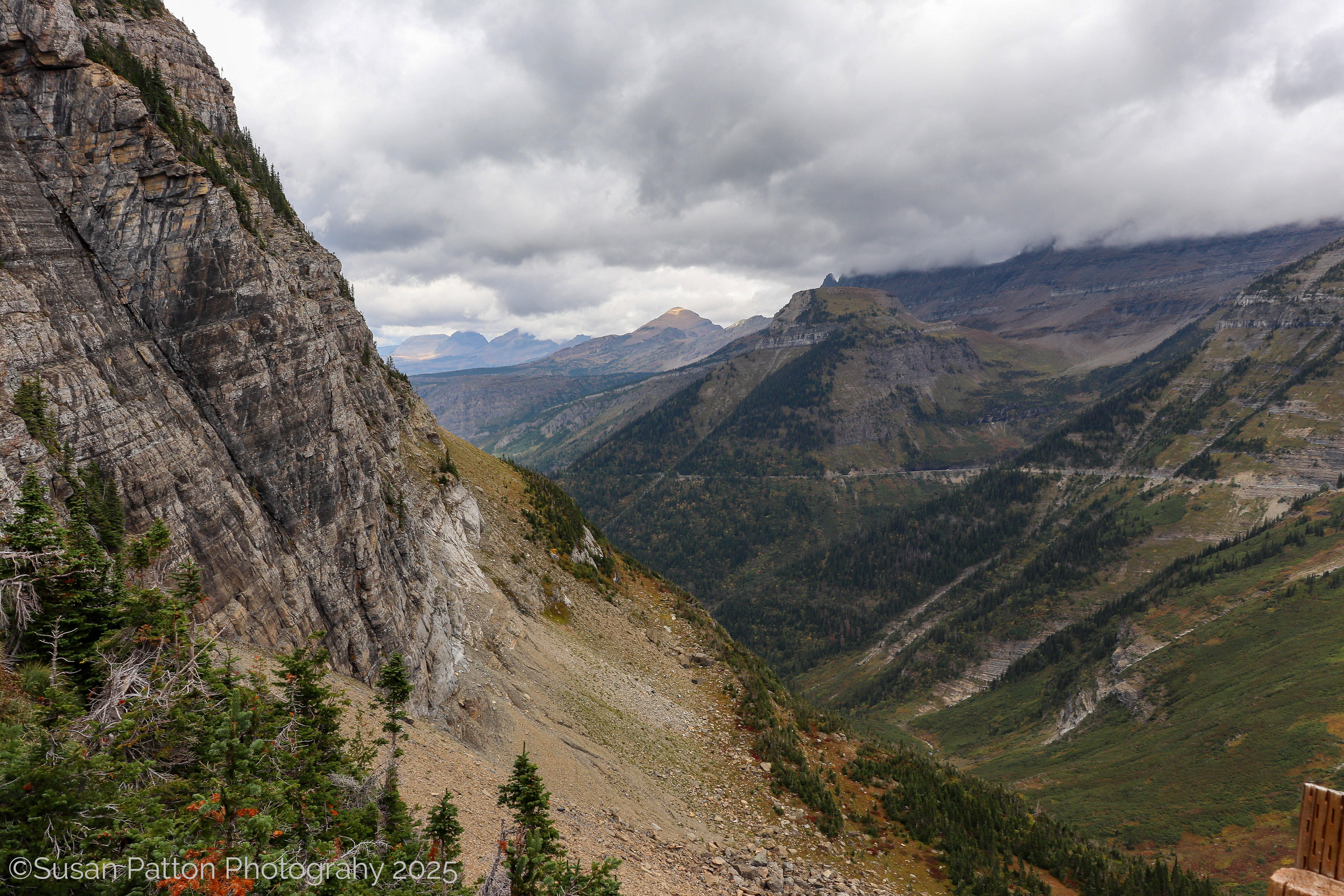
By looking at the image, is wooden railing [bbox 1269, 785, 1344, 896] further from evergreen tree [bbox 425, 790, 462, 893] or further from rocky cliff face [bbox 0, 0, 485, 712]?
rocky cliff face [bbox 0, 0, 485, 712]

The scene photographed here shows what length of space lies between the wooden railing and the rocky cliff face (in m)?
23.0

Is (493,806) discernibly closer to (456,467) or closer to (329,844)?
(329,844)

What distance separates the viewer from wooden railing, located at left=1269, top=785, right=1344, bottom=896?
3.94m

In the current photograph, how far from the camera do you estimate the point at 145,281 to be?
20938mm

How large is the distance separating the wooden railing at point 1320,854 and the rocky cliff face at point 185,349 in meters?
23.0

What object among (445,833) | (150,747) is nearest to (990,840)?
(445,833)

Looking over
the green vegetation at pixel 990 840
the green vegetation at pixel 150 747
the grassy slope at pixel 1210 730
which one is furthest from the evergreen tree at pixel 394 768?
the grassy slope at pixel 1210 730

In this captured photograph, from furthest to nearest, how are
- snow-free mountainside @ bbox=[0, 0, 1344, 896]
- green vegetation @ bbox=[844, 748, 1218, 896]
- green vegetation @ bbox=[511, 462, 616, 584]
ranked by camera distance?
green vegetation @ bbox=[511, 462, 616, 584]
green vegetation @ bbox=[844, 748, 1218, 896]
snow-free mountainside @ bbox=[0, 0, 1344, 896]

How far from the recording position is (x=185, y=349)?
72.0 ft

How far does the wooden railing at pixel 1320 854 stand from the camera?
3.94 metres

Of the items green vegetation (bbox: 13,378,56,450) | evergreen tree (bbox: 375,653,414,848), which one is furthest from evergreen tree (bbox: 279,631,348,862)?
green vegetation (bbox: 13,378,56,450)

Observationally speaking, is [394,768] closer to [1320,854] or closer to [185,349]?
[1320,854]

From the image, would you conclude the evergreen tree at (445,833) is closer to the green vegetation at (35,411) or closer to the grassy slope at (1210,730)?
the green vegetation at (35,411)

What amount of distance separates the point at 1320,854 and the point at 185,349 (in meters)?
30.4
